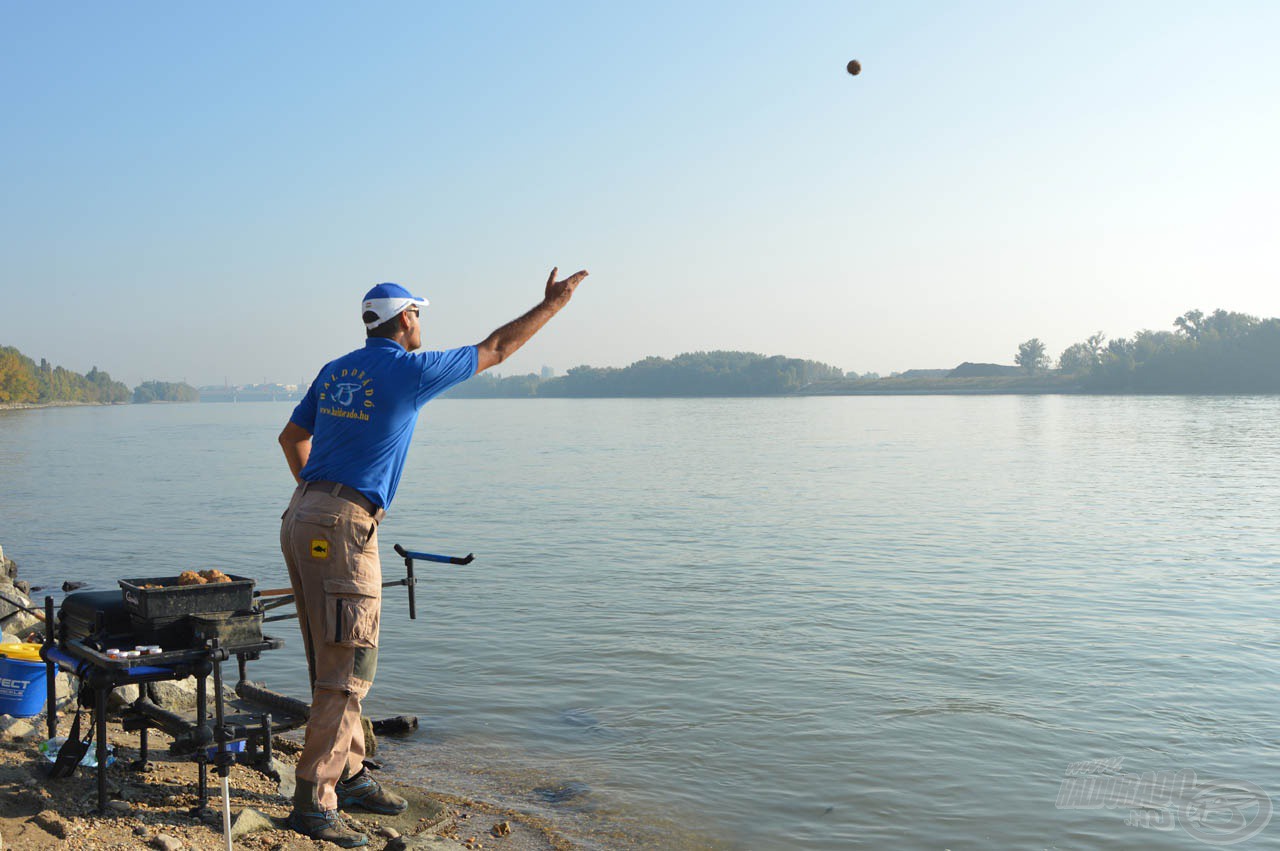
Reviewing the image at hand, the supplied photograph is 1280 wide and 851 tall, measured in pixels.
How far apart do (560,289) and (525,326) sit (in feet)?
0.98

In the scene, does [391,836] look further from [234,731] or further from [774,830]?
[774,830]

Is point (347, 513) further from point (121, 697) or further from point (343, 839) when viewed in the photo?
point (121, 697)

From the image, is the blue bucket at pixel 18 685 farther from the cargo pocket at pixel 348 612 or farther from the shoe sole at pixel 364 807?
the cargo pocket at pixel 348 612

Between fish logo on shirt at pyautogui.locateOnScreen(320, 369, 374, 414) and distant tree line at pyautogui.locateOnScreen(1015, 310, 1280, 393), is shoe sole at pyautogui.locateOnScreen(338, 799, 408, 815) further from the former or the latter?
distant tree line at pyautogui.locateOnScreen(1015, 310, 1280, 393)

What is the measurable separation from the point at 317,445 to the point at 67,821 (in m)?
1.97

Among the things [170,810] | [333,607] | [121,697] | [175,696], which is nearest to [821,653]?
[175,696]

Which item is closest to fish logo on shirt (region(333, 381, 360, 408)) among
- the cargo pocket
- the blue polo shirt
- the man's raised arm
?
the blue polo shirt

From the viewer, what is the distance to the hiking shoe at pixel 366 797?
17.7 ft

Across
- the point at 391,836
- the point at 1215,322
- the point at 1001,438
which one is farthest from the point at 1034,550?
the point at 1215,322

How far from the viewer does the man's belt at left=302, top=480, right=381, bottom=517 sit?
4.64 metres

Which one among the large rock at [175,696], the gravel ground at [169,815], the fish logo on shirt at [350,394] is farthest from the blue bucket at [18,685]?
the fish logo on shirt at [350,394]

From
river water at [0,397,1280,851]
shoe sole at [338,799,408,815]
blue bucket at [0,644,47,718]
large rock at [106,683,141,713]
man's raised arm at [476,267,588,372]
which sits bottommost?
river water at [0,397,1280,851]

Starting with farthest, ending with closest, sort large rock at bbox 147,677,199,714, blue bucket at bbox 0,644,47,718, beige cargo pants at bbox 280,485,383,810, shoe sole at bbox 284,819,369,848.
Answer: large rock at bbox 147,677,199,714
blue bucket at bbox 0,644,47,718
shoe sole at bbox 284,819,369,848
beige cargo pants at bbox 280,485,383,810

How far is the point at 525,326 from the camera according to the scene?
486cm
